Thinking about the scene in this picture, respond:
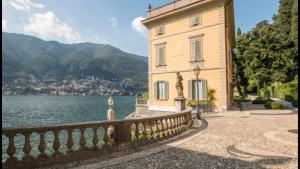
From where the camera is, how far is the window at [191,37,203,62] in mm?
20625

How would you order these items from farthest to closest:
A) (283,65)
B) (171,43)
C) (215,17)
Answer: (283,65) < (171,43) < (215,17)

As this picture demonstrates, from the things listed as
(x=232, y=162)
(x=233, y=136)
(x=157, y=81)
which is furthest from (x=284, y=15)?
(x=232, y=162)

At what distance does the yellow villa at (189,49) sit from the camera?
19500 millimetres

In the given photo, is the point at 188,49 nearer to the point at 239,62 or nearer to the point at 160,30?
the point at 160,30

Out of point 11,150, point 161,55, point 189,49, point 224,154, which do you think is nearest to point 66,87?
point 161,55

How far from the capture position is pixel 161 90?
23938mm

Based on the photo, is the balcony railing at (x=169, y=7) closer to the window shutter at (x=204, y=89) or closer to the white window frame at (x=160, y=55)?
the white window frame at (x=160, y=55)

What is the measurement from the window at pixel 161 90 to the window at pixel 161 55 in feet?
6.54

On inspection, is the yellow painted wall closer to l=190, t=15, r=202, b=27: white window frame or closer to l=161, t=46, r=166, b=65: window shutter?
l=190, t=15, r=202, b=27: white window frame

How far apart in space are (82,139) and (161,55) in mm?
18719

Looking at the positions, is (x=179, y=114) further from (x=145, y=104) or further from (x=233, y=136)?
(x=145, y=104)

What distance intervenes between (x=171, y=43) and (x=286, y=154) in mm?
17769

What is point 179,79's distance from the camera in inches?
667

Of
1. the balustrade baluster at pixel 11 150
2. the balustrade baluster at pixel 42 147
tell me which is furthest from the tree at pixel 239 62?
the balustrade baluster at pixel 11 150
